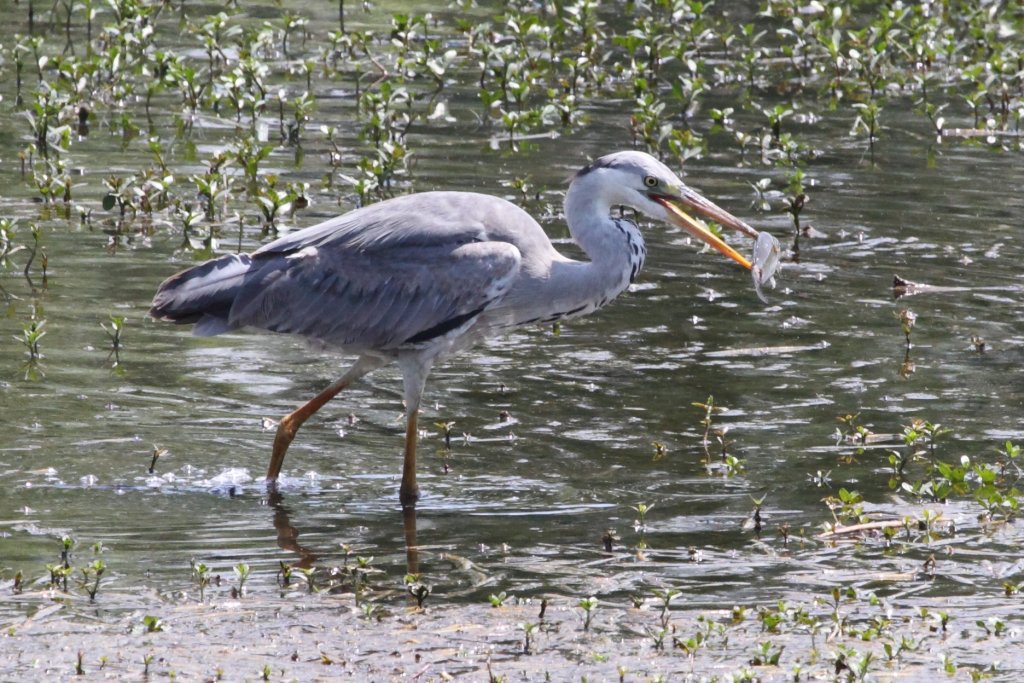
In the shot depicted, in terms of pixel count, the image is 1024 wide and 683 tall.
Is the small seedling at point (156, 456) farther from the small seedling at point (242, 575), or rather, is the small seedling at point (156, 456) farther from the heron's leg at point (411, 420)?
the small seedling at point (242, 575)

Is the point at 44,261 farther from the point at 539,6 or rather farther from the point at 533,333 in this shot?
the point at 539,6

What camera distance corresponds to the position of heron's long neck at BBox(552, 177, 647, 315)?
7465mm

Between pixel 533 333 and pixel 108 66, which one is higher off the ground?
pixel 108 66

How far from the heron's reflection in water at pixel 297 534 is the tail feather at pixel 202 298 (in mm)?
825

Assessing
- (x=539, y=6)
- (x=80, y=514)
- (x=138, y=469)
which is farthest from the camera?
(x=539, y=6)

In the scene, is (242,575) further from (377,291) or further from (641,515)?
(377,291)

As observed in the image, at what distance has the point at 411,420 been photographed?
6.91 meters

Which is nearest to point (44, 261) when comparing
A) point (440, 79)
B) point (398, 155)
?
point (398, 155)

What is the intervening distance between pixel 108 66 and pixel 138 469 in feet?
25.9

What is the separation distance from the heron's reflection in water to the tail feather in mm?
825

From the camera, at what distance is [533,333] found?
9508 millimetres

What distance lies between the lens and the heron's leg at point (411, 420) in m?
6.82

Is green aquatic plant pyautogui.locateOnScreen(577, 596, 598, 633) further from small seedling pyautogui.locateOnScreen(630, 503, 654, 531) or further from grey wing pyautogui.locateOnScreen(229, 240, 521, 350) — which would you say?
grey wing pyautogui.locateOnScreen(229, 240, 521, 350)

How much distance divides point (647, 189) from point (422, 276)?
Result: 1137mm
